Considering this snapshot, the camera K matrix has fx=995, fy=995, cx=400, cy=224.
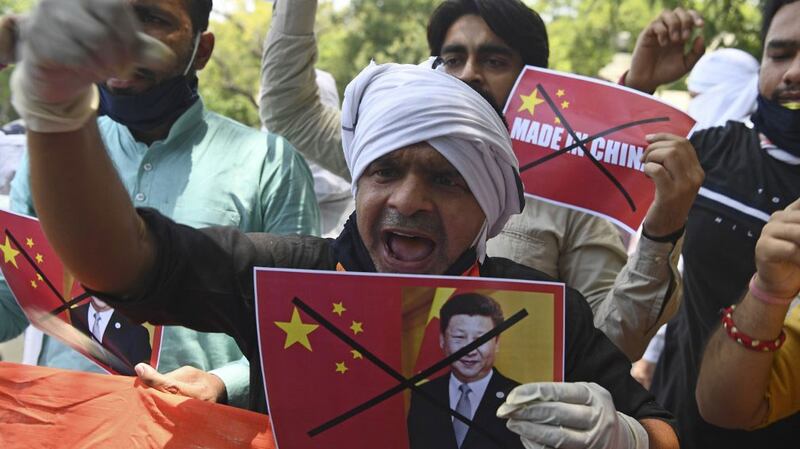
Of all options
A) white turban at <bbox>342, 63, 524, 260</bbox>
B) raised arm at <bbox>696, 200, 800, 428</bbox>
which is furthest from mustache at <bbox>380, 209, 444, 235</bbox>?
raised arm at <bbox>696, 200, 800, 428</bbox>

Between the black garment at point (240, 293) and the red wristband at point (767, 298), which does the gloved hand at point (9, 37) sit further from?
the red wristband at point (767, 298)

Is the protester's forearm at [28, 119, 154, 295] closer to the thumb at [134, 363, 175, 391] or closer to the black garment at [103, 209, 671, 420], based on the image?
the black garment at [103, 209, 671, 420]

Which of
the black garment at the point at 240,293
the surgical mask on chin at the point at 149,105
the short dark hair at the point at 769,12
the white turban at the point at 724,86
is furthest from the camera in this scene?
the white turban at the point at 724,86

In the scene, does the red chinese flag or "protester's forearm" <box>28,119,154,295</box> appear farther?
the red chinese flag

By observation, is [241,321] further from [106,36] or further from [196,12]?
[196,12]

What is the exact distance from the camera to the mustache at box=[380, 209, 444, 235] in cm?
198

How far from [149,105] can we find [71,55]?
152 cm

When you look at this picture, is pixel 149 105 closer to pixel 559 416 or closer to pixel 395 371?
pixel 395 371

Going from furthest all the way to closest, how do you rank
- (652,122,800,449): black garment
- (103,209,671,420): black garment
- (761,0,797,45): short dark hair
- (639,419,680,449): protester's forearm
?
(761,0,797,45): short dark hair
(652,122,800,449): black garment
(639,419,680,449): protester's forearm
(103,209,671,420): black garment

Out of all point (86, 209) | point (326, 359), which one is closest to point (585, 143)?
point (326, 359)

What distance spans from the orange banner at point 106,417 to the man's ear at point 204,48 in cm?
117

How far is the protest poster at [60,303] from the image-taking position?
2.17 metres

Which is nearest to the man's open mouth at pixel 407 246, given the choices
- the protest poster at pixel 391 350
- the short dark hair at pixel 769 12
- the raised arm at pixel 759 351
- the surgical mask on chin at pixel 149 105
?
the protest poster at pixel 391 350

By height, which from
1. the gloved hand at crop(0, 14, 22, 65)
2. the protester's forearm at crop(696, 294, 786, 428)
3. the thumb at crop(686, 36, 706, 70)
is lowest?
the protester's forearm at crop(696, 294, 786, 428)
